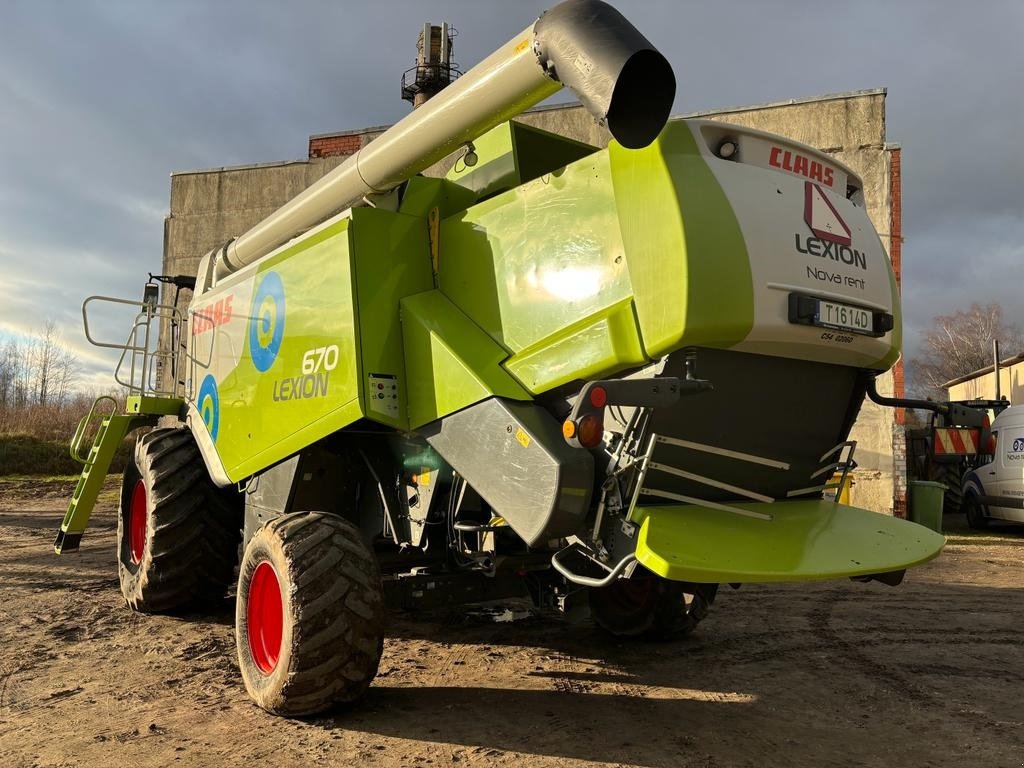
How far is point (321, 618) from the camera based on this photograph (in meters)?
3.51

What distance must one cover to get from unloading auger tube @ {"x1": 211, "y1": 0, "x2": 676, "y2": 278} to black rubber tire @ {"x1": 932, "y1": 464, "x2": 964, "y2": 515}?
13905mm

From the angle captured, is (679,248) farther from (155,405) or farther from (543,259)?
(155,405)

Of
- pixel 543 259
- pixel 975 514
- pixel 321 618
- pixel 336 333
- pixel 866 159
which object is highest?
pixel 866 159

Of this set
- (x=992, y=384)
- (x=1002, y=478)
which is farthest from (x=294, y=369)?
(x=992, y=384)

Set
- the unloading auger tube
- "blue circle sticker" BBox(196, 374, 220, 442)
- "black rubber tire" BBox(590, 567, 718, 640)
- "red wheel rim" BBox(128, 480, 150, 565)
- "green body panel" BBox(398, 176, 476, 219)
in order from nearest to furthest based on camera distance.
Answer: the unloading auger tube → "green body panel" BBox(398, 176, 476, 219) → "black rubber tire" BBox(590, 567, 718, 640) → "blue circle sticker" BBox(196, 374, 220, 442) → "red wheel rim" BBox(128, 480, 150, 565)

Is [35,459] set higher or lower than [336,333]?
lower

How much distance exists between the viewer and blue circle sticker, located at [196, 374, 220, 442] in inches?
210

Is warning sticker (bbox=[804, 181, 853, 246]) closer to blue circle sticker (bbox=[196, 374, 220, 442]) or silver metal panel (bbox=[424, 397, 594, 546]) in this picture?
silver metal panel (bbox=[424, 397, 594, 546])

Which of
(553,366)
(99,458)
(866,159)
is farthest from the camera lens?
(866,159)

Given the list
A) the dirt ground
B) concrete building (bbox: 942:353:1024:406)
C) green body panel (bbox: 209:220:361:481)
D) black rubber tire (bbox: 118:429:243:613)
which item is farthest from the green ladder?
concrete building (bbox: 942:353:1024:406)

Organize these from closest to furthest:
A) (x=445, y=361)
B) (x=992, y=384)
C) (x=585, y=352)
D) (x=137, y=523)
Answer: (x=585, y=352)
(x=445, y=361)
(x=137, y=523)
(x=992, y=384)

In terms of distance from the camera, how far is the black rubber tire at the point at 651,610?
17.0ft

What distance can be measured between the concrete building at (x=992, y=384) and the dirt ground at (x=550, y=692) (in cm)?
2138

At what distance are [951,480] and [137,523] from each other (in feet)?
47.6
